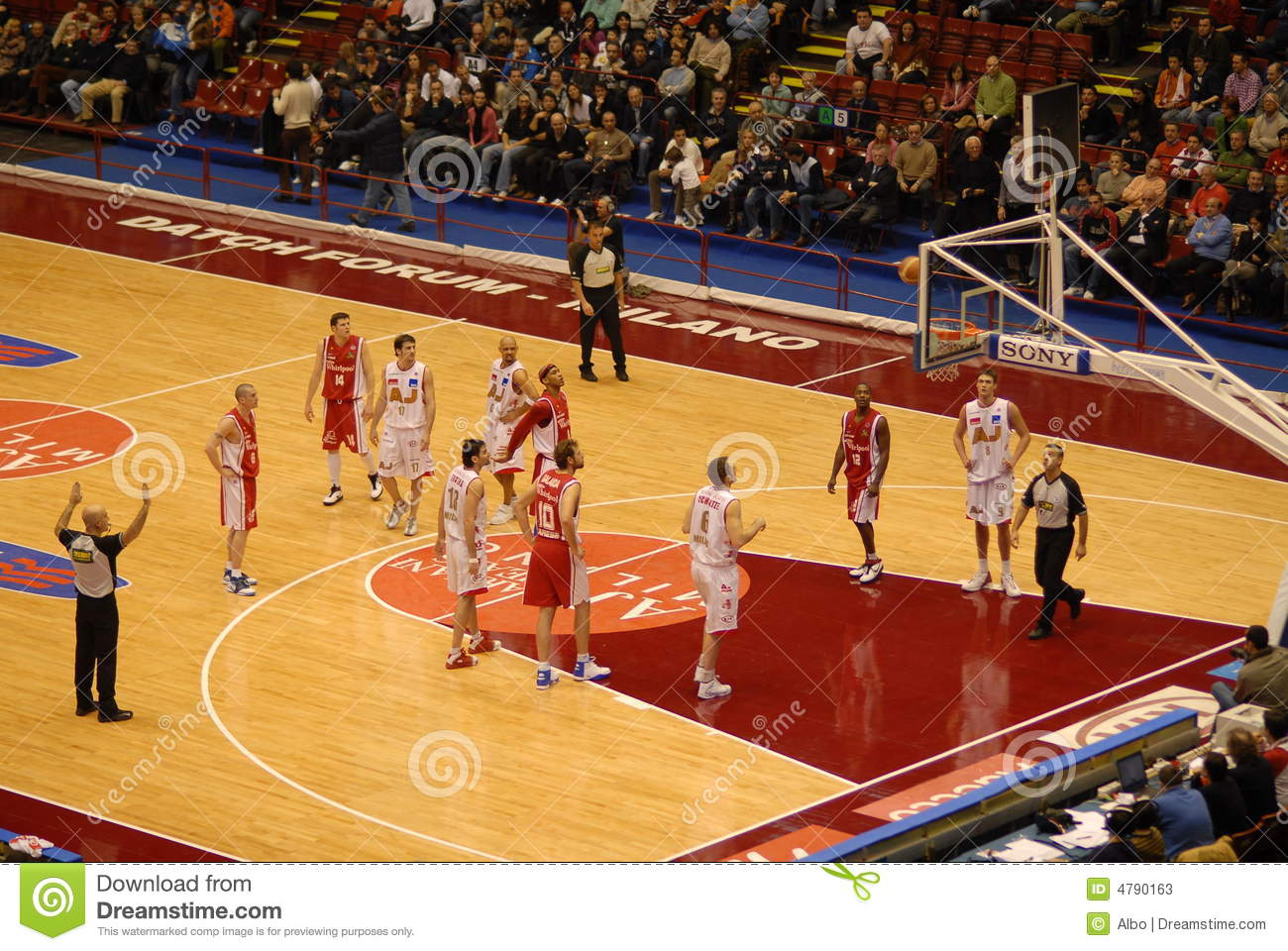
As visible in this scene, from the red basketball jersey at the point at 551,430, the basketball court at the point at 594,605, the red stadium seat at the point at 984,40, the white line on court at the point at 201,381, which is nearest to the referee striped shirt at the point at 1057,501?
the basketball court at the point at 594,605

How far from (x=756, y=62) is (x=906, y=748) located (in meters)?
18.7

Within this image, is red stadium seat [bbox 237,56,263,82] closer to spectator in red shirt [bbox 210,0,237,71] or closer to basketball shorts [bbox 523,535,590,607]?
spectator in red shirt [bbox 210,0,237,71]

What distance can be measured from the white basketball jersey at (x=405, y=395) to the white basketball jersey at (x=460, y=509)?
109 inches

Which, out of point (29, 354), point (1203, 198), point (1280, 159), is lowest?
point (29, 354)

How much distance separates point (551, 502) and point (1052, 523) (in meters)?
4.42

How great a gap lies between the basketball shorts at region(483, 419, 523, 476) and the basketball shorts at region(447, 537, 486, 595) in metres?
3.14

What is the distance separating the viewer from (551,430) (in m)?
17.2

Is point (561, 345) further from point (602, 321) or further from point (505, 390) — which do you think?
point (505, 390)

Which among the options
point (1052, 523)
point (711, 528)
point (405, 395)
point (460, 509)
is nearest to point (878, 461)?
point (1052, 523)

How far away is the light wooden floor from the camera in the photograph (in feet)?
43.0

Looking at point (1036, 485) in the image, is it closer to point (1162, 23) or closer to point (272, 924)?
→ point (272, 924)

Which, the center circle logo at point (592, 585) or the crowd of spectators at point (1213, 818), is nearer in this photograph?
the crowd of spectators at point (1213, 818)

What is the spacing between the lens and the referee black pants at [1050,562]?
15820mm

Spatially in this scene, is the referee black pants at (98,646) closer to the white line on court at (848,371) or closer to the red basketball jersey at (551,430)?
the red basketball jersey at (551,430)
